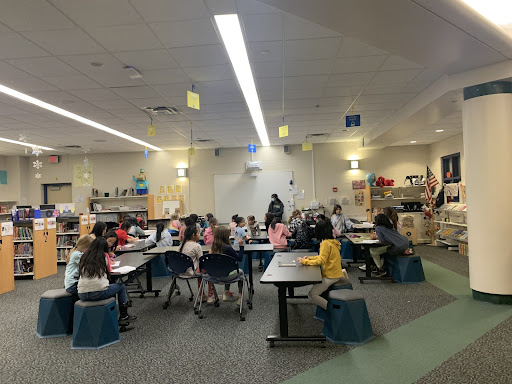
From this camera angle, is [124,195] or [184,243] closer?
[184,243]

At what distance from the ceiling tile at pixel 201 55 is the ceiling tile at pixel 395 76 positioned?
95.7 inches

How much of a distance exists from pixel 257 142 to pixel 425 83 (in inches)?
232

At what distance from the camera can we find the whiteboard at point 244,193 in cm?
1155

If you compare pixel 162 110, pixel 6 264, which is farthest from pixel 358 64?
pixel 6 264

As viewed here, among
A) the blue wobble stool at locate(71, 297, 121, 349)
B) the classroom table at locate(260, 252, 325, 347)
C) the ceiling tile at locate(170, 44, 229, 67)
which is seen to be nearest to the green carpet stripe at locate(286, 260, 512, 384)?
the classroom table at locate(260, 252, 325, 347)

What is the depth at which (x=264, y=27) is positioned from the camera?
3.62m

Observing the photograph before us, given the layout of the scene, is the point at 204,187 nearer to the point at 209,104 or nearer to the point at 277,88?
the point at 209,104

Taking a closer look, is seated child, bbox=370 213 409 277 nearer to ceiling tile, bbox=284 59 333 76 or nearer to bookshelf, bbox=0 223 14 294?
ceiling tile, bbox=284 59 333 76

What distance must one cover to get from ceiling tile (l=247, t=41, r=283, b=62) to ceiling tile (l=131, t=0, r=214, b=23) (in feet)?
2.86

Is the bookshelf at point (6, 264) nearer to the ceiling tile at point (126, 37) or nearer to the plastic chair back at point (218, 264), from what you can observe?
the plastic chair back at point (218, 264)

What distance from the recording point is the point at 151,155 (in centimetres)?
1176

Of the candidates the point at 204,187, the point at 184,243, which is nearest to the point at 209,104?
the point at 184,243

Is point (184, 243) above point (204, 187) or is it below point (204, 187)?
below

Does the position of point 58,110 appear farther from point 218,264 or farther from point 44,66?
point 218,264
